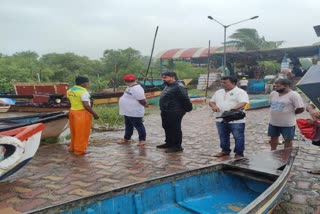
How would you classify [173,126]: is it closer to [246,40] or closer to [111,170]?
[111,170]

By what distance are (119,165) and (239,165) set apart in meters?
2.48

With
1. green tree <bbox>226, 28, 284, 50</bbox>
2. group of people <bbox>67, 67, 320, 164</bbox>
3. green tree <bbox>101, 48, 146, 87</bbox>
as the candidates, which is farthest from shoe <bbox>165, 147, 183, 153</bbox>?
green tree <bbox>226, 28, 284, 50</bbox>

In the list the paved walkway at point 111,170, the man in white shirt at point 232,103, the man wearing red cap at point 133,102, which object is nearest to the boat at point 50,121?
the paved walkway at point 111,170

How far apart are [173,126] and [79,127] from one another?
1.95m

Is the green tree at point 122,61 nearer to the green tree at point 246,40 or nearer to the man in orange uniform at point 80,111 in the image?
the green tree at point 246,40

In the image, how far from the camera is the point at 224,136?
621cm

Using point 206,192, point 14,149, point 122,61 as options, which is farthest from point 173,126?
point 122,61

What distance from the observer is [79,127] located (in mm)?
6547

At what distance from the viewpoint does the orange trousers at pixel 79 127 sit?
6.52m

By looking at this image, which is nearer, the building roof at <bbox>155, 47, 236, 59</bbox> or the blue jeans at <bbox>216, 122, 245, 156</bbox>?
the blue jeans at <bbox>216, 122, 245, 156</bbox>

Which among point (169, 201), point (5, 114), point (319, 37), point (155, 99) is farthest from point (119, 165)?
point (155, 99)

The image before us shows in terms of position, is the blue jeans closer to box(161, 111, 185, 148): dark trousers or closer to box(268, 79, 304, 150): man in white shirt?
box(268, 79, 304, 150): man in white shirt

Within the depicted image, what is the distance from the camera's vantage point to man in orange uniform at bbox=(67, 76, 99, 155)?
641 centimetres

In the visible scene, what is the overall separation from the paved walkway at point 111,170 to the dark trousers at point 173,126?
13.6 inches
